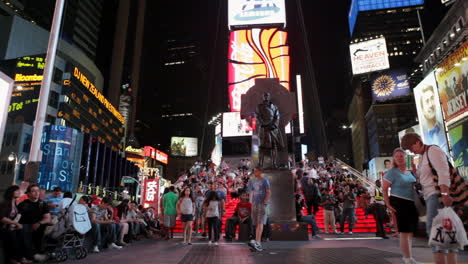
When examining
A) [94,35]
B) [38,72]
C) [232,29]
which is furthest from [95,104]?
[232,29]

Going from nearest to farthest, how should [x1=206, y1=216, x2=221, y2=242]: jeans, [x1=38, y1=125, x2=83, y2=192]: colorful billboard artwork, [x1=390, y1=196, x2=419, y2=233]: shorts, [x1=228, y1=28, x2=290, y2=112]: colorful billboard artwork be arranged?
[x1=390, y1=196, x2=419, y2=233]: shorts, [x1=206, y1=216, x2=221, y2=242]: jeans, [x1=228, y1=28, x2=290, y2=112]: colorful billboard artwork, [x1=38, y1=125, x2=83, y2=192]: colorful billboard artwork

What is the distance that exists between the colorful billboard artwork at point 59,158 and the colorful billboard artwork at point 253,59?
2875 centimetres

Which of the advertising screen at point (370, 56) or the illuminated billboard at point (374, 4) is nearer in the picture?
the advertising screen at point (370, 56)

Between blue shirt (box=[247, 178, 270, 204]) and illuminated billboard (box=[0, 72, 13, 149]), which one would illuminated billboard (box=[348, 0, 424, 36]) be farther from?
illuminated billboard (box=[0, 72, 13, 149])

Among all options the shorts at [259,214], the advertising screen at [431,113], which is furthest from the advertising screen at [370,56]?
the shorts at [259,214]

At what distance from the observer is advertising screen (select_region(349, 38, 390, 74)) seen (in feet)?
165

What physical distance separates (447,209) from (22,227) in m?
5.99

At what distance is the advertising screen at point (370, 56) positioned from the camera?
5016cm

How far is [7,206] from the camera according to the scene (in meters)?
4.89

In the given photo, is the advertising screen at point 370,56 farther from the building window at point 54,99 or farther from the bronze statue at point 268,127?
the building window at point 54,99

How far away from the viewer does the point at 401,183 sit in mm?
3980

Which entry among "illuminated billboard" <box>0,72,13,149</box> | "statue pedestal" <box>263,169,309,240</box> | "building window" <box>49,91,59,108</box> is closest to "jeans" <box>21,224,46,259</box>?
"illuminated billboard" <box>0,72,13,149</box>

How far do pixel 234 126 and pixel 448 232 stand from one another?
31375 mm

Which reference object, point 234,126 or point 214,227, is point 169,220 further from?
point 234,126
